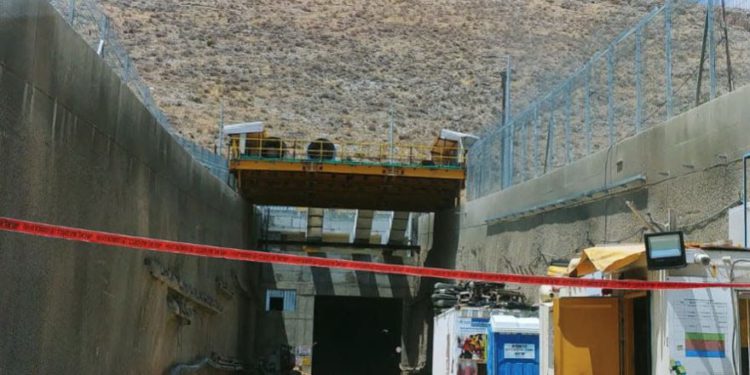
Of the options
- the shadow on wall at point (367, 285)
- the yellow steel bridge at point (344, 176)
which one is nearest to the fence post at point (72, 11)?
the yellow steel bridge at point (344, 176)

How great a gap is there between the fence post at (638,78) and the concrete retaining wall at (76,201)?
8.05 metres

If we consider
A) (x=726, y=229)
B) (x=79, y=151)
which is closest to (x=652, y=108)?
(x=726, y=229)

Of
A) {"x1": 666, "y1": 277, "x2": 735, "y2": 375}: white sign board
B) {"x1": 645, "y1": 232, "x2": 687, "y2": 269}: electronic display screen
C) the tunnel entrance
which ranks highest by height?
{"x1": 645, "y1": 232, "x2": 687, "y2": 269}: electronic display screen

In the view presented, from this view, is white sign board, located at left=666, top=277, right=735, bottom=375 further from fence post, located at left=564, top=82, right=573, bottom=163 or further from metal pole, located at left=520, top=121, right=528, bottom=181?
metal pole, located at left=520, top=121, right=528, bottom=181

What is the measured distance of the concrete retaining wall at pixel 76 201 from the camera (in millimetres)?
8117

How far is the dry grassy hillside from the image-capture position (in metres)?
61.0

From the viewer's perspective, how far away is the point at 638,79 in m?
14.3

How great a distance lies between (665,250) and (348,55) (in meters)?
63.0

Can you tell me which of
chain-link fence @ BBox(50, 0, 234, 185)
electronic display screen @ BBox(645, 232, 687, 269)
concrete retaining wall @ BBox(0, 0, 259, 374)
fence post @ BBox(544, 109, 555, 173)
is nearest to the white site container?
concrete retaining wall @ BBox(0, 0, 259, 374)

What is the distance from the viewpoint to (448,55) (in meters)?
70.2

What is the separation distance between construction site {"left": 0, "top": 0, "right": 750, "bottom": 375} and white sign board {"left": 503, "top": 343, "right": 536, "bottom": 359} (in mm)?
34

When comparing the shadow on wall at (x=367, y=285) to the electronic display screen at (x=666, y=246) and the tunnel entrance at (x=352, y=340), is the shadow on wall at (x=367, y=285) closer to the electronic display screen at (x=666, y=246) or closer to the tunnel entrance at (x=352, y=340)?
the tunnel entrance at (x=352, y=340)

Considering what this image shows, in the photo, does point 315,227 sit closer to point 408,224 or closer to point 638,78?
point 408,224

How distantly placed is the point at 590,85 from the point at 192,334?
10520 mm
